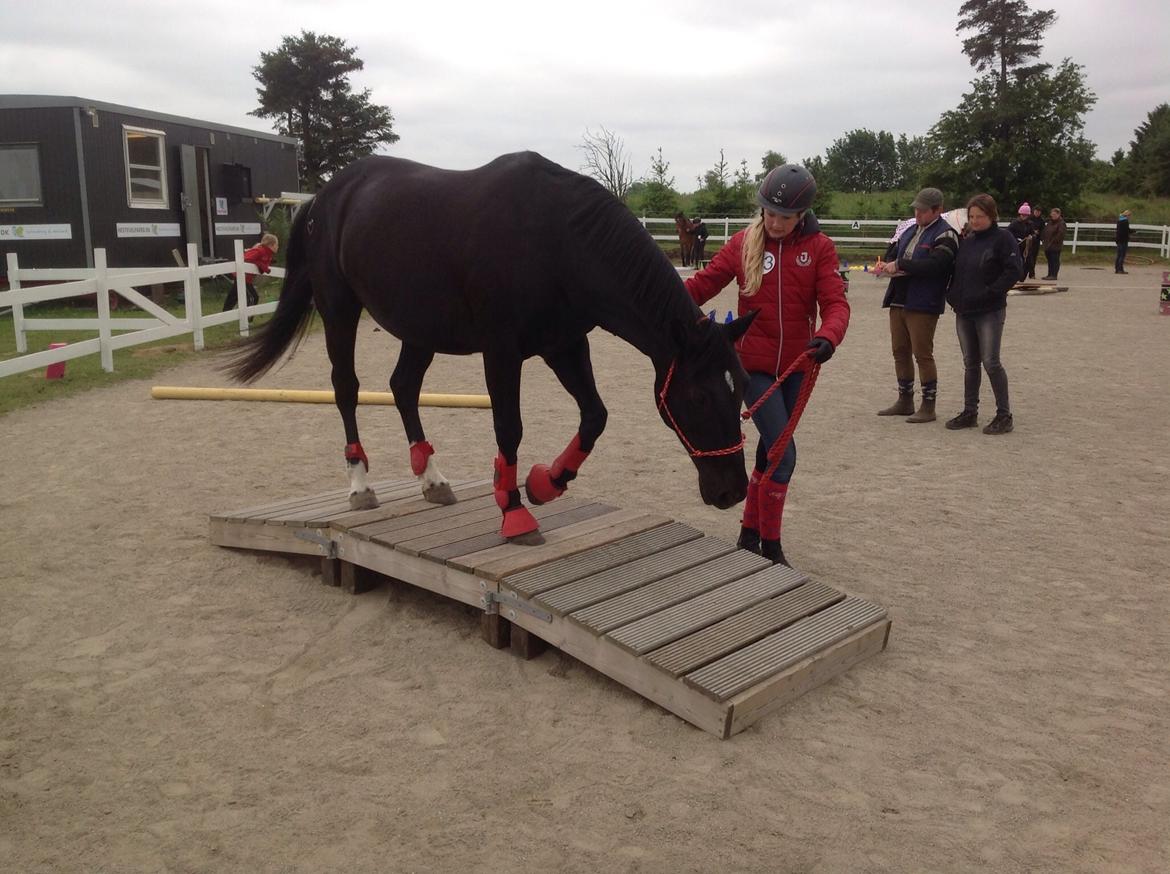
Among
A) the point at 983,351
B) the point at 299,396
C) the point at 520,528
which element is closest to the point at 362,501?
the point at 520,528

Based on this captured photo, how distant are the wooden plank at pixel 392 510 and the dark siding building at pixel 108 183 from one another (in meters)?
12.6

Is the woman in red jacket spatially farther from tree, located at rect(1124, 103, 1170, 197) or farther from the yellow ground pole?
tree, located at rect(1124, 103, 1170, 197)

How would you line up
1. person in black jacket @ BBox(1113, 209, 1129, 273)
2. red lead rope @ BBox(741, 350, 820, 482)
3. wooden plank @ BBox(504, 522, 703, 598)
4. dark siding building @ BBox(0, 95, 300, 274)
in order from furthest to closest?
person in black jacket @ BBox(1113, 209, 1129, 273)
dark siding building @ BBox(0, 95, 300, 274)
red lead rope @ BBox(741, 350, 820, 482)
wooden plank @ BBox(504, 522, 703, 598)

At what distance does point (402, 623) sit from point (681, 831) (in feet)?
5.73

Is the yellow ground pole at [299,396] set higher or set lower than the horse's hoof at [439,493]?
higher

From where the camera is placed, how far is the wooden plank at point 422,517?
4.04 m

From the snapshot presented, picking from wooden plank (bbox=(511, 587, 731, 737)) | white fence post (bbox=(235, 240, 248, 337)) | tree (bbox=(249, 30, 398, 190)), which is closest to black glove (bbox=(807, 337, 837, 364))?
wooden plank (bbox=(511, 587, 731, 737))

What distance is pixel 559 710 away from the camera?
3115 mm

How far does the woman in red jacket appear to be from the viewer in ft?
12.6

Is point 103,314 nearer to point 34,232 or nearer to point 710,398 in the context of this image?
point 34,232

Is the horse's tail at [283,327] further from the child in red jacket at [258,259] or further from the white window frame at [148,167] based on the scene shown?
the white window frame at [148,167]

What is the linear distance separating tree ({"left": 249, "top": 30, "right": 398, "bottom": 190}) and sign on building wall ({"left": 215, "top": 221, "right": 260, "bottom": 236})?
32.6 m

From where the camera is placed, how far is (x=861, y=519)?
526cm

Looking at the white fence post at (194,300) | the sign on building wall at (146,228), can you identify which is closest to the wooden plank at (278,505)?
the white fence post at (194,300)
